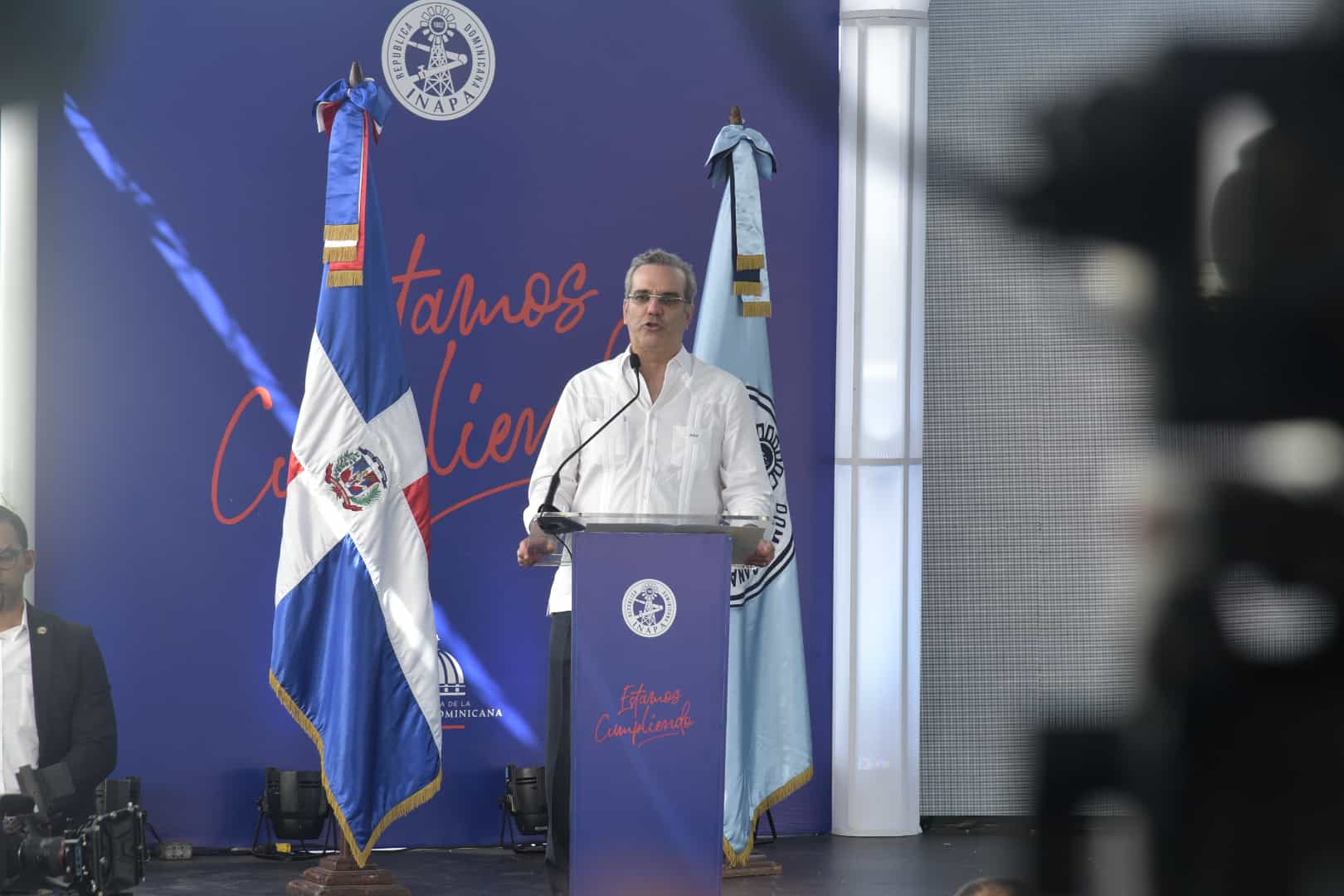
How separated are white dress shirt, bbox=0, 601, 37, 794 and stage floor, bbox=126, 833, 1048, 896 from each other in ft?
1.82

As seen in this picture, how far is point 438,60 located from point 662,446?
1795 mm

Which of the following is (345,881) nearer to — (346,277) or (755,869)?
(755,869)

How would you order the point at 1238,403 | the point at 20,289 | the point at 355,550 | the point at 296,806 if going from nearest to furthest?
the point at 1238,403, the point at 355,550, the point at 296,806, the point at 20,289

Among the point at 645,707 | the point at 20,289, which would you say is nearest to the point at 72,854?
the point at 645,707

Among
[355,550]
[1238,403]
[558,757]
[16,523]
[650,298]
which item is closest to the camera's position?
[1238,403]

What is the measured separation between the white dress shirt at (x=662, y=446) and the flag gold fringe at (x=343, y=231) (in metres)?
0.83

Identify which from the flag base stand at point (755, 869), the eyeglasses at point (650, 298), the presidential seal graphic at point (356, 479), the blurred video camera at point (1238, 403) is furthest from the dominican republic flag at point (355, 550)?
the blurred video camera at point (1238, 403)

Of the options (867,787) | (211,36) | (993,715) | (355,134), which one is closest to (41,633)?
(355,134)

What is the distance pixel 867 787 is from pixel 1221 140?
4218 millimetres

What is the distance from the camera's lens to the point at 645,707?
2.44m

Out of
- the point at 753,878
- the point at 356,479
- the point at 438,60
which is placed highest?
the point at 438,60

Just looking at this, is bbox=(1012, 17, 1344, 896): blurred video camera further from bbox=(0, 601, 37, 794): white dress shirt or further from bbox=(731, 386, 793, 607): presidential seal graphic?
bbox=(731, 386, 793, 607): presidential seal graphic

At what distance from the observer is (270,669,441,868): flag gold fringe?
351 centimetres

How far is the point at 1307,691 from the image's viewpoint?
260 mm
